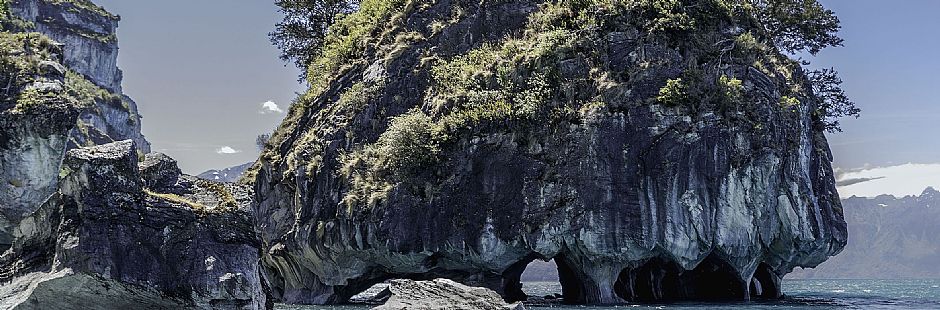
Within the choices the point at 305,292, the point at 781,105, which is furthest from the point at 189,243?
the point at 781,105

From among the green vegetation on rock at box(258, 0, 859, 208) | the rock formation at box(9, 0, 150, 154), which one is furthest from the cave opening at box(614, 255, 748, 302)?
the rock formation at box(9, 0, 150, 154)

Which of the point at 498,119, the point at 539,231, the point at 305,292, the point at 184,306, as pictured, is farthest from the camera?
the point at 305,292

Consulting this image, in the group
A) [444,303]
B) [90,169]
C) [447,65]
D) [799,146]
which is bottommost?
[444,303]

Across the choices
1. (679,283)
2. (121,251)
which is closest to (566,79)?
(679,283)

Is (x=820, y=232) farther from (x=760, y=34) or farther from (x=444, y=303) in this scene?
(x=444, y=303)

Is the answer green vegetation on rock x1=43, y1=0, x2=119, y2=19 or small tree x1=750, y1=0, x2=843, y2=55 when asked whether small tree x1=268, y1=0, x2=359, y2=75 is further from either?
green vegetation on rock x1=43, y1=0, x2=119, y2=19

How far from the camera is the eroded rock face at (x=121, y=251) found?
19500 mm

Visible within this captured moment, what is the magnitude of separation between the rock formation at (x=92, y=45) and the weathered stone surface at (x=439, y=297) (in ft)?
343

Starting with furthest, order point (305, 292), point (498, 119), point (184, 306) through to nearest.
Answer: point (305, 292) → point (498, 119) → point (184, 306)

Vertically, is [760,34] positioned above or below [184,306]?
above

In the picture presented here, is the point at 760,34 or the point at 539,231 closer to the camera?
the point at 539,231

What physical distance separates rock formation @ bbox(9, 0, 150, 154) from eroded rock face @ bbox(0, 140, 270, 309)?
103448 mm

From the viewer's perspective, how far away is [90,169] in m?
20.4

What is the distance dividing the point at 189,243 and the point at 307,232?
69.4 feet
